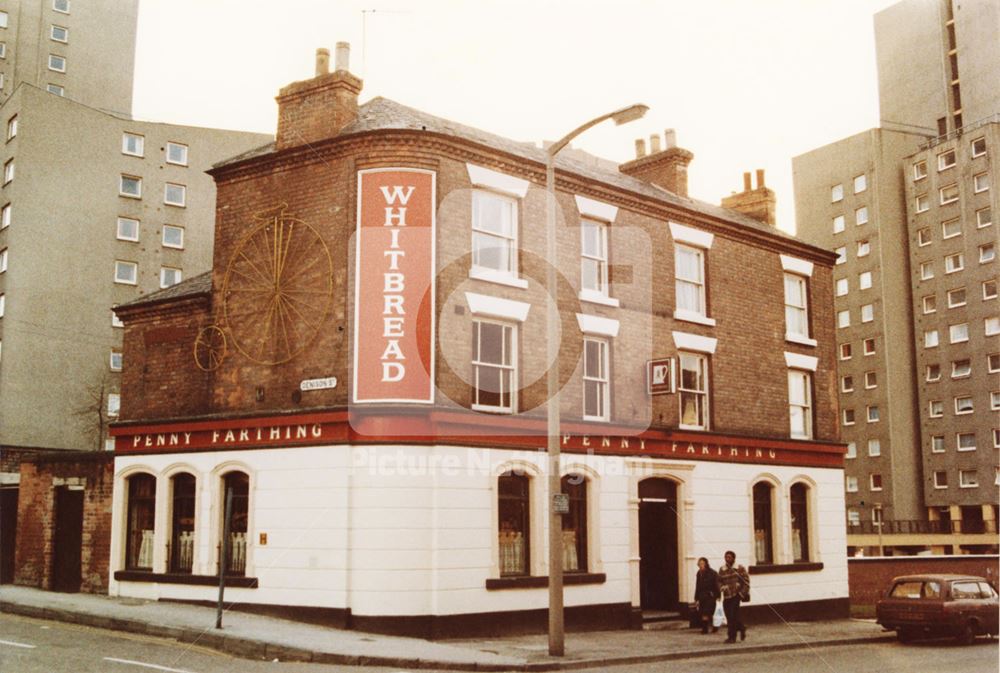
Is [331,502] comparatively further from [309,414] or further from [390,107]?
[390,107]

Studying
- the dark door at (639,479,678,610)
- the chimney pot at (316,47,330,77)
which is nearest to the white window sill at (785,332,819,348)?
the dark door at (639,479,678,610)

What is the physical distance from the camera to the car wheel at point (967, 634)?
20.1m

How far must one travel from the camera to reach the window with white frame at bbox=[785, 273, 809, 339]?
26297 mm

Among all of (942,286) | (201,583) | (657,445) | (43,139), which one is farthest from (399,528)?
(942,286)

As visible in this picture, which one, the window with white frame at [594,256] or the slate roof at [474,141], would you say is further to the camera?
the window with white frame at [594,256]

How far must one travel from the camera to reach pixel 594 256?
70.8 ft

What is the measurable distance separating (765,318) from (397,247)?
11534 millimetres

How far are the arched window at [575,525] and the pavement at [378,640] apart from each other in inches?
59.2

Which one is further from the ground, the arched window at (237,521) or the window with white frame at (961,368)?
the window with white frame at (961,368)

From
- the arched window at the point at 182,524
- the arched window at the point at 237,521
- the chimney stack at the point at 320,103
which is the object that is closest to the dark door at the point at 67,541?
the arched window at the point at 182,524

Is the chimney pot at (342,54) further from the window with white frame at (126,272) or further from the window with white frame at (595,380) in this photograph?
the window with white frame at (126,272)

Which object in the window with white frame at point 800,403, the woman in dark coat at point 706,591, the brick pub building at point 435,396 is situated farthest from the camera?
the window with white frame at point 800,403

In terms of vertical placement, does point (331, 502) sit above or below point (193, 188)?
below

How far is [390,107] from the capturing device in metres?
20.6
